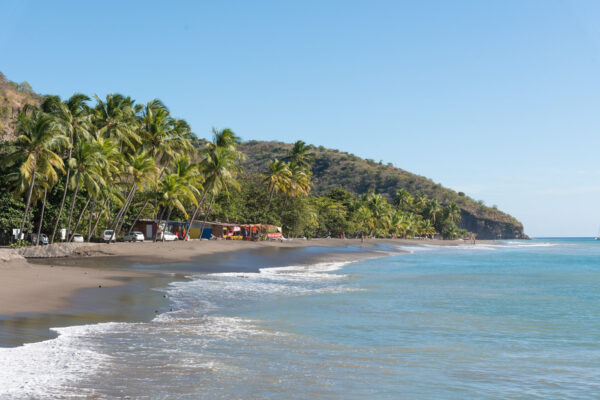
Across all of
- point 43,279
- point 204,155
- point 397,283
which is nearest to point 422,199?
point 204,155

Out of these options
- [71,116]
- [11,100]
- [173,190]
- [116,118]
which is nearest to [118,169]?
[116,118]

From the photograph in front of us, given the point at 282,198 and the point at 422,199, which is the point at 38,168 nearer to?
the point at 282,198

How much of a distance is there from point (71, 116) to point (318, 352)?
3357 cm

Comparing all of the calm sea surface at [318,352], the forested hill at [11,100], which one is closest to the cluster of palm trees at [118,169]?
the forested hill at [11,100]

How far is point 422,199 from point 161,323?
148021 mm

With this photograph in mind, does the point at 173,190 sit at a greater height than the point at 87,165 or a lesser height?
lesser

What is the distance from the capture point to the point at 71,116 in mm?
37688

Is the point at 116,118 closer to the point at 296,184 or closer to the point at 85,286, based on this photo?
the point at 85,286

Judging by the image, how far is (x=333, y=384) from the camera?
8078 mm

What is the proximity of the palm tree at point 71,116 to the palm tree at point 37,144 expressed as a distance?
3.13 meters

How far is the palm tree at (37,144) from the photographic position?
104 feet

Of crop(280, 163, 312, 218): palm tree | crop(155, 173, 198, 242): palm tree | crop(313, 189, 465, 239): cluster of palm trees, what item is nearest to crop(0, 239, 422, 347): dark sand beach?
crop(155, 173, 198, 242): palm tree

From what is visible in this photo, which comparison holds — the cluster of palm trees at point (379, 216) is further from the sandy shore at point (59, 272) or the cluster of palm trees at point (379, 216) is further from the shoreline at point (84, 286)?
the shoreline at point (84, 286)

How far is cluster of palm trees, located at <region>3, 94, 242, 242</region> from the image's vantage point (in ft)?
108
